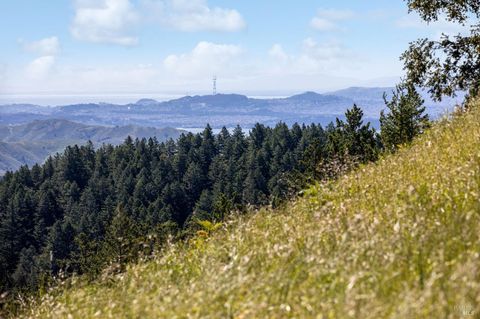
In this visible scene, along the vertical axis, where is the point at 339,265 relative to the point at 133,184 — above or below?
above

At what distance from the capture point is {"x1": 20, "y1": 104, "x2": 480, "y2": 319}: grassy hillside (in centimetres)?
357

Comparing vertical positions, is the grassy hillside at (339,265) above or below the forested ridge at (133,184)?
above

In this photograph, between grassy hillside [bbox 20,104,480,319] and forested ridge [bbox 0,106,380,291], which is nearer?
grassy hillside [bbox 20,104,480,319]

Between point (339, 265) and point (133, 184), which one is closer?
point (339, 265)

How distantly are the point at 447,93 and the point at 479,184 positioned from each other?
62.7ft

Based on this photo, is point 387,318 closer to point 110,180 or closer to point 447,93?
point 447,93

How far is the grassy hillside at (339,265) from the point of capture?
11.7ft

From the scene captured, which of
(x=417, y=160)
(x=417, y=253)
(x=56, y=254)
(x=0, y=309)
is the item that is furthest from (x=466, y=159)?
(x=56, y=254)

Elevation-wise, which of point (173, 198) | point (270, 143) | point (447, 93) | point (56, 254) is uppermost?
point (447, 93)

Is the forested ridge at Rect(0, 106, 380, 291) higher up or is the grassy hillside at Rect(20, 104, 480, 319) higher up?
the grassy hillside at Rect(20, 104, 480, 319)

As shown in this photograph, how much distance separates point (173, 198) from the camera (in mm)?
155500

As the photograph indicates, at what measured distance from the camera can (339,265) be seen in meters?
4.37

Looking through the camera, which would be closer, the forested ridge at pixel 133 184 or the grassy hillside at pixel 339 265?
the grassy hillside at pixel 339 265

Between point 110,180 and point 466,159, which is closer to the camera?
point 466,159
